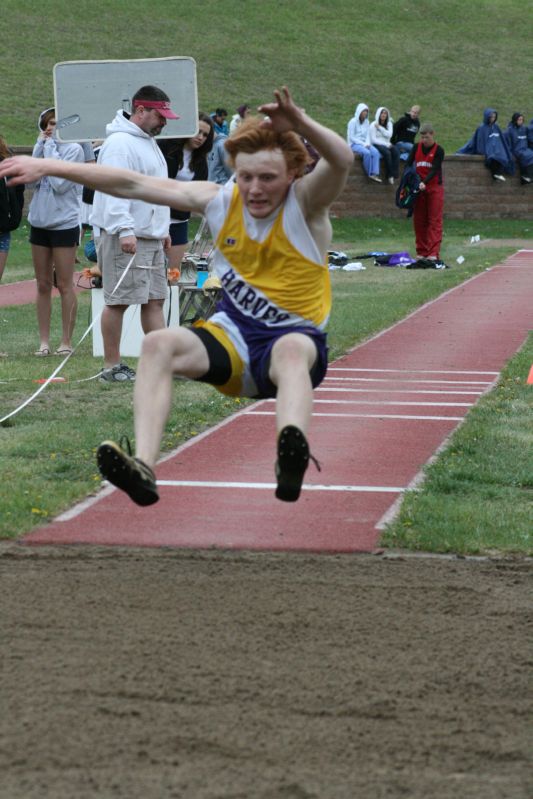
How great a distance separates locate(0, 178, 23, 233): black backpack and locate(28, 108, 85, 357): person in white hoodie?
0.12m

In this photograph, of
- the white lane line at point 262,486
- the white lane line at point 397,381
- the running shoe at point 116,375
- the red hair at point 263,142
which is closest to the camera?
the red hair at point 263,142

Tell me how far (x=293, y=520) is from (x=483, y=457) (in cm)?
171

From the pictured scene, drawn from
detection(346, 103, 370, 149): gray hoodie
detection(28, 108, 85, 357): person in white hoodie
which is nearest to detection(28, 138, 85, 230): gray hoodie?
detection(28, 108, 85, 357): person in white hoodie

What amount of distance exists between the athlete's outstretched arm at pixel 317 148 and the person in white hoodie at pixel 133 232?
4494mm

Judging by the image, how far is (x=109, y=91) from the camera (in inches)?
477

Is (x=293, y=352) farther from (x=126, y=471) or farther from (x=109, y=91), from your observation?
(x=109, y=91)

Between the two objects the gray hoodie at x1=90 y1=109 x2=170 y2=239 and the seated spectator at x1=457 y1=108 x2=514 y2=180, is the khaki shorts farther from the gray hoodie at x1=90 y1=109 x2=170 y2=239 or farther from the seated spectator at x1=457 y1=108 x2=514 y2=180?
the seated spectator at x1=457 y1=108 x2=514 y2=180

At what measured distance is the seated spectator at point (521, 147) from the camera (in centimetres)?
3117

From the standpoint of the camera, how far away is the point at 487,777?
11.4ft

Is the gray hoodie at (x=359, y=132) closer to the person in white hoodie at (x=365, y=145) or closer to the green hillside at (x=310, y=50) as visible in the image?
the person in white hoodie at (x=365, y=145)

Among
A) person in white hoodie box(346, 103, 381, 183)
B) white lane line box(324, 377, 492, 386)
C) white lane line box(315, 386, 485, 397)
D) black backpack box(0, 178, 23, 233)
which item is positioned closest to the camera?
white lane line box(315, 386, 485, 397)

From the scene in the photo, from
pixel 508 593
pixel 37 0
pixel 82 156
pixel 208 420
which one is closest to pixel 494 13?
pixel 37 0

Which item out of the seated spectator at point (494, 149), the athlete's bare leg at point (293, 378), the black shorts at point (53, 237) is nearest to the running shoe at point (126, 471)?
the athlete's bare leg at point (293, 378)

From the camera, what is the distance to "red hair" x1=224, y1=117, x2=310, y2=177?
203 inches
